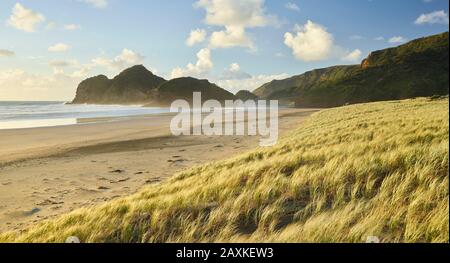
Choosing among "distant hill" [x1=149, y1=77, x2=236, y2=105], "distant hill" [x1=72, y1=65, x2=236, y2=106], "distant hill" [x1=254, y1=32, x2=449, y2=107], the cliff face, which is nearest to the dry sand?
"distant hill" [x1=254, y1=32, x2=449, y2=107]

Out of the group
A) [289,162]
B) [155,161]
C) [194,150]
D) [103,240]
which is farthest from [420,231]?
[194,150]

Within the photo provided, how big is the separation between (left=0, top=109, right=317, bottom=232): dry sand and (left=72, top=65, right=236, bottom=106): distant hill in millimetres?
125217

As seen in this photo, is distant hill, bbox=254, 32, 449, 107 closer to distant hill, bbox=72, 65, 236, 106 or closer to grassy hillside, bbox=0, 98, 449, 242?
distant hill, bbox=72, 65, 236, 106

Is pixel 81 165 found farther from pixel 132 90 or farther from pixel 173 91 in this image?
pixel 132 90

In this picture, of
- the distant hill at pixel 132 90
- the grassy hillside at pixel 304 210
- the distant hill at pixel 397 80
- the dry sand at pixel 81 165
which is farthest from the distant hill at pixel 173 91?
the grassy hillside at pixel 304 210

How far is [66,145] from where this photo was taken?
66.3 ft

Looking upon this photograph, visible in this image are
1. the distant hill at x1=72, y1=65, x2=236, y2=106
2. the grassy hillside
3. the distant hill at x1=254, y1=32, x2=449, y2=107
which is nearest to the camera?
the grassy hillside

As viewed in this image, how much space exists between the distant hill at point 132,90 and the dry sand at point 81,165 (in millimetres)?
125217

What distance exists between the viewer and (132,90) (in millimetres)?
166125

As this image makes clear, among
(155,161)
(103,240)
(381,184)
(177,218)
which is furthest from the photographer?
(155,161)

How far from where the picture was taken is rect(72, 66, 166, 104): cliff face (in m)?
157
